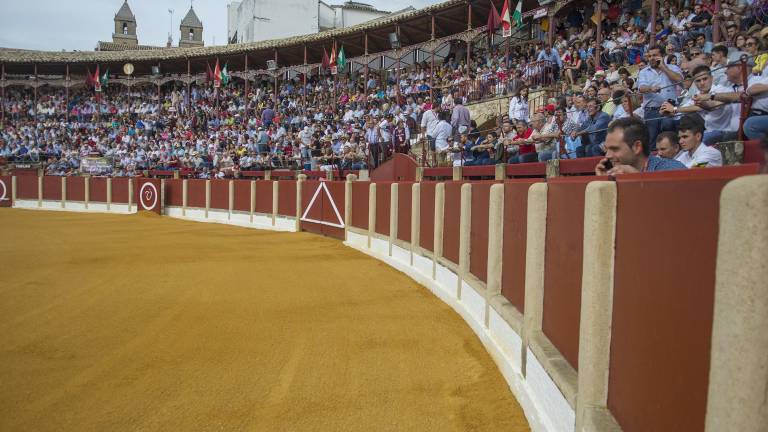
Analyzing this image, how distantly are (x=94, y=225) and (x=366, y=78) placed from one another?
11.8 metres

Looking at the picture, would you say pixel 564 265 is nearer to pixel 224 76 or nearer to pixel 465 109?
pixel 465 109

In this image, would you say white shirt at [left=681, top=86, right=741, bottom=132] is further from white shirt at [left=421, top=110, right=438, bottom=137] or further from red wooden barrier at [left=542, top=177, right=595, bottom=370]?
white shirt at [left=421, top=110, right=438, bottom=137]

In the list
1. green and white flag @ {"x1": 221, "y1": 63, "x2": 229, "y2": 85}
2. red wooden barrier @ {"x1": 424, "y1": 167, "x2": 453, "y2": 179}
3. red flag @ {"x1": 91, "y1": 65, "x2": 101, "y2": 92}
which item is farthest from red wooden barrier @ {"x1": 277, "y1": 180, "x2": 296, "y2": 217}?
red flag @ {"x1": 91, "y1": 65, "x2": 101, "y2": 92}

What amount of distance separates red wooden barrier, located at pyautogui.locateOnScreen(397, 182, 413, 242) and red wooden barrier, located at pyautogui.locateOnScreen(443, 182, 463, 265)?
4.75ft

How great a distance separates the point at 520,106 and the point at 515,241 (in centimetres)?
791

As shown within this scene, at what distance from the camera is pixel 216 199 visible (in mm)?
16250

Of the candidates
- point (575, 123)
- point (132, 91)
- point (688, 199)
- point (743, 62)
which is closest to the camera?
point (688, 199)

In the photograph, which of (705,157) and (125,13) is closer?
(705,157)

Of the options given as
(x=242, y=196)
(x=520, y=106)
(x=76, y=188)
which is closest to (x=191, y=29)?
(x=76, y=188)

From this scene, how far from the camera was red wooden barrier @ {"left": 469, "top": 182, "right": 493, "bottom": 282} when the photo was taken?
163 inches

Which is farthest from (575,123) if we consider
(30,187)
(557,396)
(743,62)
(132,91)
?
(132,91)

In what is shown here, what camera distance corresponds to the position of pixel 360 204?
9.58 meters

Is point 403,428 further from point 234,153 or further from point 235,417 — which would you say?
point 234,153

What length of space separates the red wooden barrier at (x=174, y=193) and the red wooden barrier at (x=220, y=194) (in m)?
1.65
